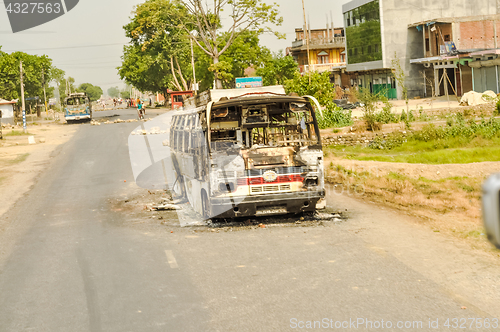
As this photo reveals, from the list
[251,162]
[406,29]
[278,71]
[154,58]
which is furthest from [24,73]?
[251,162]

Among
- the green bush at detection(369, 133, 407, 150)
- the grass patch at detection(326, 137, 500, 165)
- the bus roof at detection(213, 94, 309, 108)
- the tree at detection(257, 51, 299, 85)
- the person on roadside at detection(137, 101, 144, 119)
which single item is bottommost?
the grass patch at detection(326, 137, 500, 165)

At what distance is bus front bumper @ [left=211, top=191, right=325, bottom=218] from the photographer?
951cm

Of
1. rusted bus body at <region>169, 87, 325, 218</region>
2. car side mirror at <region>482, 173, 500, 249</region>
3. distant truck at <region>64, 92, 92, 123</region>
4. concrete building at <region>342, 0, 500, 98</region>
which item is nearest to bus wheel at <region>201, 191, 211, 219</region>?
rusted bus body at <region>169, 87, 325, 218</region>

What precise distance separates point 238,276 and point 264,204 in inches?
106

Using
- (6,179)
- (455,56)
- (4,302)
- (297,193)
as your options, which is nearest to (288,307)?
(4,302)

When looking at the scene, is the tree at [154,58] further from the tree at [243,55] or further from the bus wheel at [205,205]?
the bus wheel at [205,205]

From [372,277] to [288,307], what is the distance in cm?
139

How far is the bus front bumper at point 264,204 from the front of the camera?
9508 mm

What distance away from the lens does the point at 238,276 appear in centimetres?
699

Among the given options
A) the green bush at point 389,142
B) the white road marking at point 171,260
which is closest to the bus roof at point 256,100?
the white road marking at point 171,260

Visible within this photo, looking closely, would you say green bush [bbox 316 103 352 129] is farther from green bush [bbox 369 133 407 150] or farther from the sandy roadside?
the sandy roadside

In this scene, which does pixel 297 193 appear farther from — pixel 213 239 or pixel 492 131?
pixel 492 131

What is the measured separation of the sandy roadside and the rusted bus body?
5.80 metres

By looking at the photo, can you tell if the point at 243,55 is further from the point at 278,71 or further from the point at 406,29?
the point at 406,29
